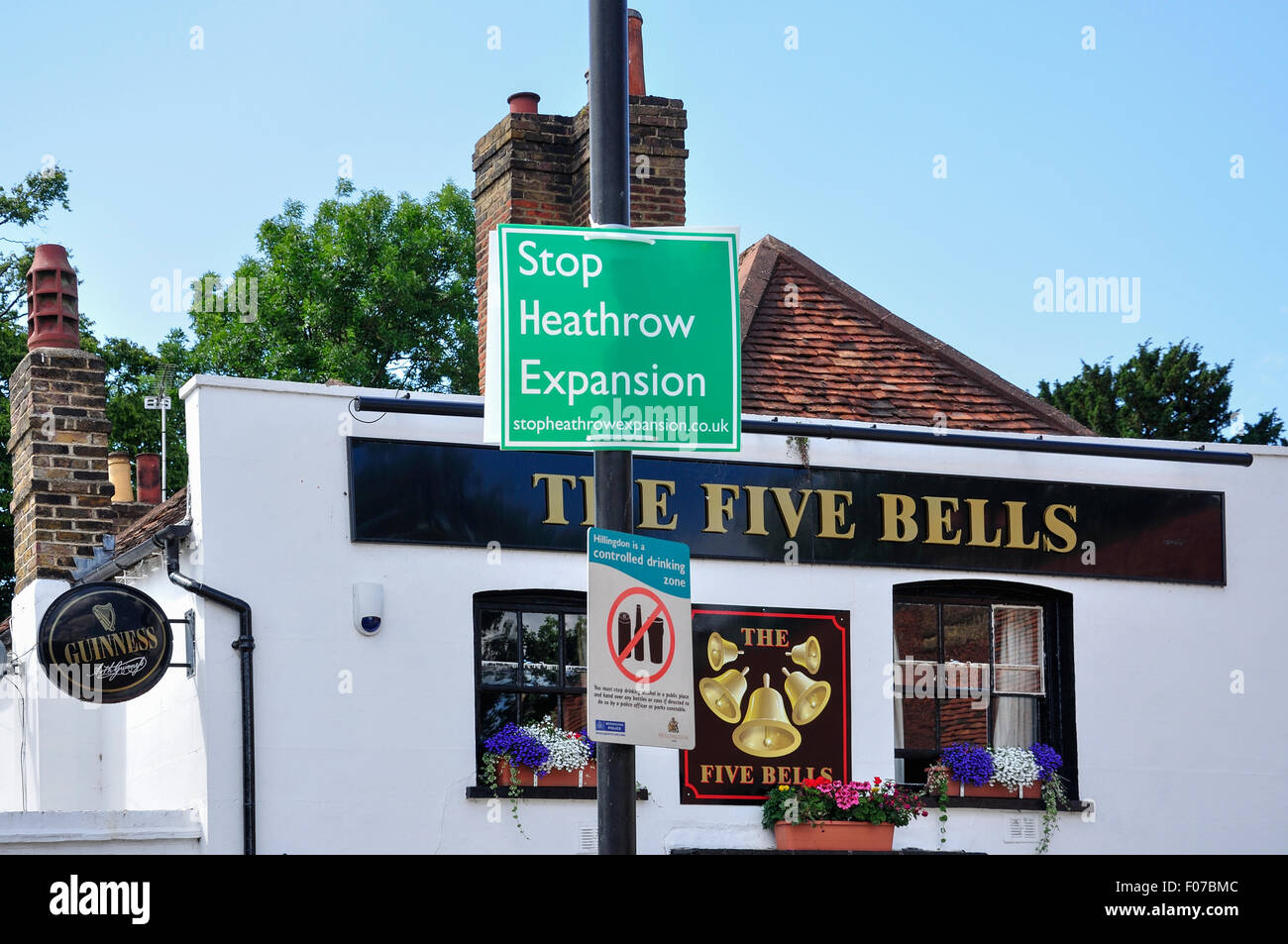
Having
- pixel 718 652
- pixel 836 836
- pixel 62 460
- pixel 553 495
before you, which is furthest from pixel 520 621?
pixel 62 460

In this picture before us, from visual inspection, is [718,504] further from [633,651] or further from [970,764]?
[633,651]

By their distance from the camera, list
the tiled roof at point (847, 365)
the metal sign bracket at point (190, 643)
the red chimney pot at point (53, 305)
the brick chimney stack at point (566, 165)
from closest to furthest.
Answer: the metal sign bracket at point (190, 643), the red chimney pot at point (53, 305), the brick chimney stack at point (566, 165), the tiled roof at point (847, 365)

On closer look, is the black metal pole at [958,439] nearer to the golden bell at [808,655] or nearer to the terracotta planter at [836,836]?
the golden bell at [808,655]

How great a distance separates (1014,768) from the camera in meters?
14.1

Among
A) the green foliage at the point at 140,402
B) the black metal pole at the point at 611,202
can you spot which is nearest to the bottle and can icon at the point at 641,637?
the black metal pole at the point at 611,202

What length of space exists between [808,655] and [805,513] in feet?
3.65

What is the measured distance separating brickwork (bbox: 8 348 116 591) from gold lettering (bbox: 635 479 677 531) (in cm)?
440

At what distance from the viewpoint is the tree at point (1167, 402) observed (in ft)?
114

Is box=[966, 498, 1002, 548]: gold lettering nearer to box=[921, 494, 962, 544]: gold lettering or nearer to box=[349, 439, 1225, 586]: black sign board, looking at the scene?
box=[349, 439, 1225, 586]: black sign board

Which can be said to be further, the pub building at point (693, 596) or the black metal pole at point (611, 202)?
the pub building at point (693, 596)

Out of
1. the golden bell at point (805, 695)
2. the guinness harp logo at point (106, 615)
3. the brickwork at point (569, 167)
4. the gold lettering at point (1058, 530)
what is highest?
the brickwork at point (569, 167)

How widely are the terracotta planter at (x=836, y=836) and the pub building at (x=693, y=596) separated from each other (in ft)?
0.93

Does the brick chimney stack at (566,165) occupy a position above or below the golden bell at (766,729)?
above
